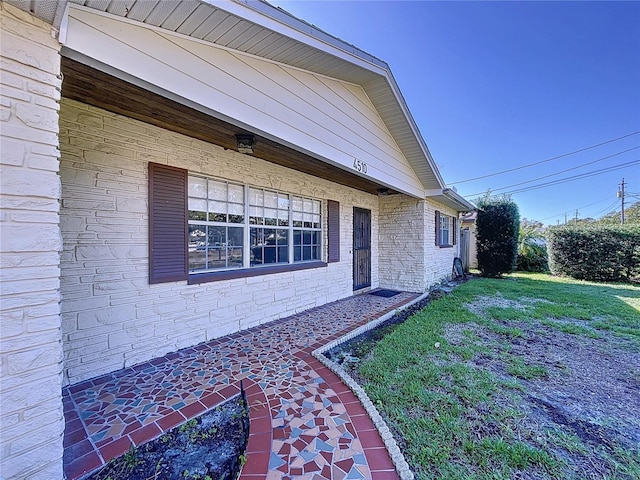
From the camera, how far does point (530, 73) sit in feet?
33.9

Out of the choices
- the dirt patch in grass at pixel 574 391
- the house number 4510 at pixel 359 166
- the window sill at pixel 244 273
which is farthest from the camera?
the house number 4510 at pixel 359 166

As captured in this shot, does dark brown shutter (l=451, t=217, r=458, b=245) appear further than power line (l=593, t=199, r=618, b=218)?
No

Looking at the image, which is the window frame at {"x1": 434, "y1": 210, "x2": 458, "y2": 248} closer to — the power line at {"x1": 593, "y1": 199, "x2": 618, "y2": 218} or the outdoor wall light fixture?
the outdoor wall light fixture

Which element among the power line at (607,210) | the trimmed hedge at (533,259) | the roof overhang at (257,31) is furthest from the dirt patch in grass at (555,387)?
the power line at (607,210)

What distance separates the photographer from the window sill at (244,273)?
3.87 m

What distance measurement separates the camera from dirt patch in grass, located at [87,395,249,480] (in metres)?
1.79

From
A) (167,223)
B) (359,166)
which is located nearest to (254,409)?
(167,223)

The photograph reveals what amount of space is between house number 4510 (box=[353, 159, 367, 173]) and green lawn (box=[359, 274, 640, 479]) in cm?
291

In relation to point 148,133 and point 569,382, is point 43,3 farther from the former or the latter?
point 569,382

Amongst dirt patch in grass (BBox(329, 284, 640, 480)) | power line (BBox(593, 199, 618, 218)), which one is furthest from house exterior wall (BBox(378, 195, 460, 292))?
power line (BBox(593, 199, 618, 218))

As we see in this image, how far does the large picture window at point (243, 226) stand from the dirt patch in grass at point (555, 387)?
2215 mm

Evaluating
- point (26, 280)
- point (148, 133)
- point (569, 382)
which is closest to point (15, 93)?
point (26, 280)

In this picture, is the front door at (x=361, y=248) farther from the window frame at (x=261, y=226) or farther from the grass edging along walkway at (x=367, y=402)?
the grass edging along walkway at (x=367, y=402)

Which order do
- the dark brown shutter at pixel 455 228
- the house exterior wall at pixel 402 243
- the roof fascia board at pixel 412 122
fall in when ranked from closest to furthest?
the roof fascia board at pixel 412 122
the house exterior wall at pixel 402 243
the dark brown shutter at pixel 455 228
